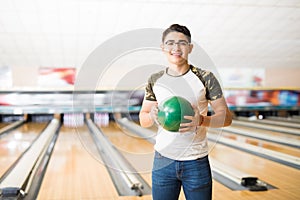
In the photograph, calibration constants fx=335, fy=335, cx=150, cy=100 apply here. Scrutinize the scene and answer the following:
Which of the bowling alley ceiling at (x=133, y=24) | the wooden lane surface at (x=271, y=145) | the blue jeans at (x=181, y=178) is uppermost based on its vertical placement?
the bowling alley ceiling at (x=133, y=24)

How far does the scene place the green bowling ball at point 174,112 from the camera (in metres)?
1.19

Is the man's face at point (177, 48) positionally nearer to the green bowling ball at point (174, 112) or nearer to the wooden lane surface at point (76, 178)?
the green bowling ball at point (174, 112)

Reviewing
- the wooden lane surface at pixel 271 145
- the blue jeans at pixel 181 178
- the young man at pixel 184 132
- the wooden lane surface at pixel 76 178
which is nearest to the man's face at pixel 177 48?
the young man at pixel 184 132

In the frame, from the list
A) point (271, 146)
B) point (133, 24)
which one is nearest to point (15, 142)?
point (133, 24)

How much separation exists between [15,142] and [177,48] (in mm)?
4641

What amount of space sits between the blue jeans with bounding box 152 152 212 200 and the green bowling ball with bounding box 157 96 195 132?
21cm

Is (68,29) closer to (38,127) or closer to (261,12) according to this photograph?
(38,127)

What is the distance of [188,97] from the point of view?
132 cm

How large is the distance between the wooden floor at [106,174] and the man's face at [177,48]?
481 millimetres

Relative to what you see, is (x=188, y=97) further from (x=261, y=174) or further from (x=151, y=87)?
(x=261, y=174)

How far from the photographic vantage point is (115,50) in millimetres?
1423

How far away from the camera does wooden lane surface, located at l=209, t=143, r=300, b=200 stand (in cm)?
272

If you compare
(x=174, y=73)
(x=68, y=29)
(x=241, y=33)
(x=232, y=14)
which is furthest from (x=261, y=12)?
(x=174, y=73)

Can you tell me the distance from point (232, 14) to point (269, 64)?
4.09 meters
